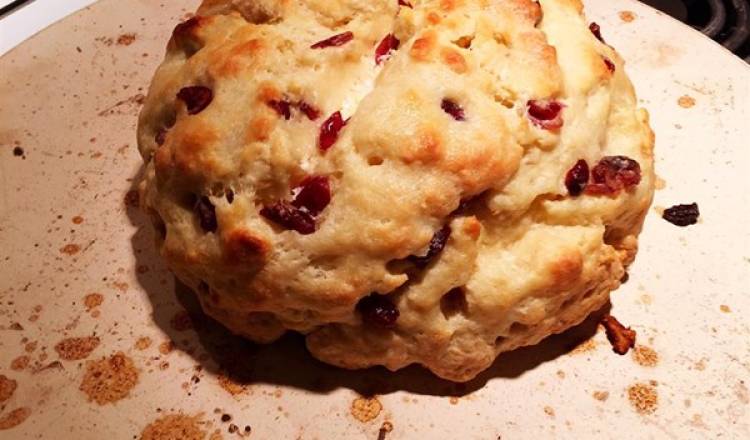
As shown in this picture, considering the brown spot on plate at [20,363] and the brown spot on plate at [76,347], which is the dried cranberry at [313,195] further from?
the brown spot on plate at [20,363]

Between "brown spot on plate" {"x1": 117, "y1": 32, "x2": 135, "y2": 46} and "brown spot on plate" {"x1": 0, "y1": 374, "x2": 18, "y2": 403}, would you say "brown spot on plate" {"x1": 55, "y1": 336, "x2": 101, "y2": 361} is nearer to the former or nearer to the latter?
"brown spot on plate" {"x1": 0, "y1": 374, "x2": 18, "y2": 403}

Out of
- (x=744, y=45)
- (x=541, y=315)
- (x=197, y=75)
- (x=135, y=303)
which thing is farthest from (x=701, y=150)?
(x=135, y=303)

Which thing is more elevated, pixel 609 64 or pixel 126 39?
pixel 609 64

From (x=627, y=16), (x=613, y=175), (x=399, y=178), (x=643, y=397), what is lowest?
(x=643, y=397)

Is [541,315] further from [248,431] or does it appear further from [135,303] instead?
[135,303]

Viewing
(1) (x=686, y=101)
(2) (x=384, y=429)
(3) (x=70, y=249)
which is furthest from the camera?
(1) (x=686, y=101)

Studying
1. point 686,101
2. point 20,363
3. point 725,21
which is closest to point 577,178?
point 686,101

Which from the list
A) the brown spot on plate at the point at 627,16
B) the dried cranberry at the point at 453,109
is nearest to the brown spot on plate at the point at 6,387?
the dried cranberry at the point at 453,109

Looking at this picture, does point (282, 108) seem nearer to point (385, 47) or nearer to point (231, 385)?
point (385, 47)
